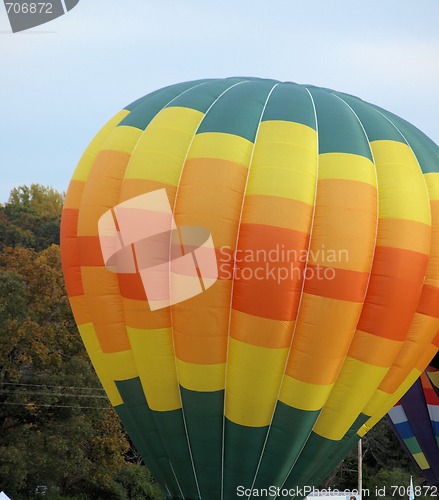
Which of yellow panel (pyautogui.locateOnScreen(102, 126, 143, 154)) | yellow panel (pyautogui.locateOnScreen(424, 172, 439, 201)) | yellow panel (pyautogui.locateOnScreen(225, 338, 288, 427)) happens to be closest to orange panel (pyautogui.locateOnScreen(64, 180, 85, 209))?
yellow panel (pyautogui.locateOnScreen(102, 126, 143, 154))

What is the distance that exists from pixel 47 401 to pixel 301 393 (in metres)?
11.5

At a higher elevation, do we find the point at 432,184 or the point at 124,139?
the point at 124,139

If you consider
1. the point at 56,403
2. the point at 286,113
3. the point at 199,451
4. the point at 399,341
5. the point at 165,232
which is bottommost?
the point at 56,403

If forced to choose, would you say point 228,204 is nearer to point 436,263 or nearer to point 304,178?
point 304,178

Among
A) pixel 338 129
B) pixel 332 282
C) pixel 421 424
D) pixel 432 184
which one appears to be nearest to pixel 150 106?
pixel 338 129

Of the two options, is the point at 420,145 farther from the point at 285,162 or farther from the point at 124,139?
the point at 124,139

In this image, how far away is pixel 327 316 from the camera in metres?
9.74

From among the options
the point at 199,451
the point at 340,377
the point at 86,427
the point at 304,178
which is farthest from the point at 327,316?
the point at 86,427

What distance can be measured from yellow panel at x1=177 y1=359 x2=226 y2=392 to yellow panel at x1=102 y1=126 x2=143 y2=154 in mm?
2632

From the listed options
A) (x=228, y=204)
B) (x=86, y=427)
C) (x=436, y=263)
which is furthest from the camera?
(x=86, y=427)

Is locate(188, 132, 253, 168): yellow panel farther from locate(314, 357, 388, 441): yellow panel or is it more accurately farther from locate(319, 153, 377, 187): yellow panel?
locate(314, 357, 388, 441): yellow panel

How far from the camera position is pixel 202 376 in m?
10.0

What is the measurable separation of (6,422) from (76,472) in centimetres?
202

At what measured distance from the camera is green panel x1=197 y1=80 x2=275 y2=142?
402 inches
